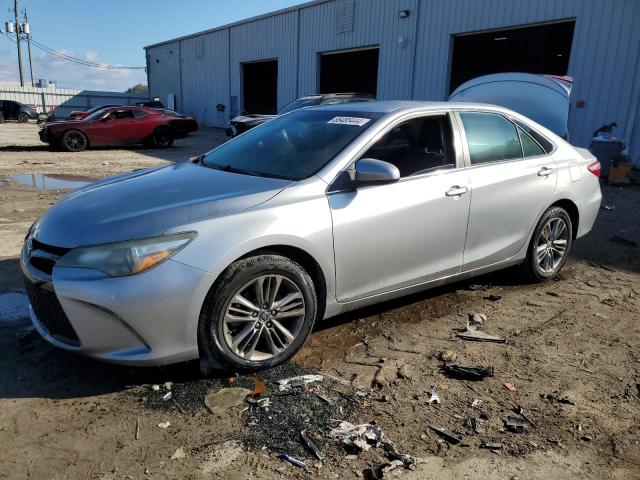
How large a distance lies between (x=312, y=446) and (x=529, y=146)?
11.2 ft

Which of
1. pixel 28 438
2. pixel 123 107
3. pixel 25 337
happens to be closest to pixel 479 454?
pixel 28 438

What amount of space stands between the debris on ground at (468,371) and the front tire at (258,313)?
3.08 ft

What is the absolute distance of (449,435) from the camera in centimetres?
266

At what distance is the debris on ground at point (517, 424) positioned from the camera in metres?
2.74

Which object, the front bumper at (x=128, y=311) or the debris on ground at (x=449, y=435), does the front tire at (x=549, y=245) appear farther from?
the front bumper at (x=128, y=311)

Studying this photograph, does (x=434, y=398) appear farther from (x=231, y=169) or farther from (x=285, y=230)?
(x=231, y=169)

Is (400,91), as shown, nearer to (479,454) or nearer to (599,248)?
(599,248)

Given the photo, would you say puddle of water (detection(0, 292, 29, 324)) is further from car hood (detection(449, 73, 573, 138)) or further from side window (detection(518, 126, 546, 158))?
car hood (detection(449, 73, 573, 138))

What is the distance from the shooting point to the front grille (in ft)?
9.24

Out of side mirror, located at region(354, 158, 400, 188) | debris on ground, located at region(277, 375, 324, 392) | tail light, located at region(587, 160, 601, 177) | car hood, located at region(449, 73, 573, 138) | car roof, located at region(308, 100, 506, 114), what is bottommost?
debris on ground, located at region(277, 375, 324, 392)

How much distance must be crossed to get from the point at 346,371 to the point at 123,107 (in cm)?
1659

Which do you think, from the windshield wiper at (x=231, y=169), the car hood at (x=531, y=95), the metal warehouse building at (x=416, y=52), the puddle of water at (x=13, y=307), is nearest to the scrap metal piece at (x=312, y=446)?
the windshield wiper at (x=231, y=169)

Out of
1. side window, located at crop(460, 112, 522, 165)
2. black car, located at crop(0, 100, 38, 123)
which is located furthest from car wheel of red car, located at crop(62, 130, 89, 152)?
black car, located at crop(0, 100, 38, 123)

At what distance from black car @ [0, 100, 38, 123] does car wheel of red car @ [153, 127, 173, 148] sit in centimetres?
1990
